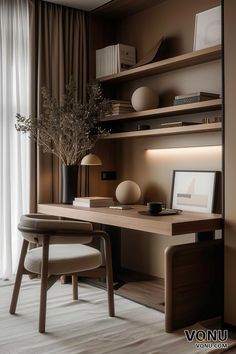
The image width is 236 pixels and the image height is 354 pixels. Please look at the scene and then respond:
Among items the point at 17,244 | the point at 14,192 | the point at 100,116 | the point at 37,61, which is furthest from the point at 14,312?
the point at 37,61

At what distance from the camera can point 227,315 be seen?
2686mm

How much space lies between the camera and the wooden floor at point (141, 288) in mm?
3182

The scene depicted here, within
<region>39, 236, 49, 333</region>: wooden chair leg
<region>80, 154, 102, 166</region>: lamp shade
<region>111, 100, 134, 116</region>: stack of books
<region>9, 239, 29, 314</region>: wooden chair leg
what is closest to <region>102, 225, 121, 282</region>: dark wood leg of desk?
<region>80, 154, 102, 166</region>: lamp shade

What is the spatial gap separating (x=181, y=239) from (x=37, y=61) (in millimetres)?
1997

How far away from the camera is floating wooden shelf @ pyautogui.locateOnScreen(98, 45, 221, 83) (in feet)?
10.1

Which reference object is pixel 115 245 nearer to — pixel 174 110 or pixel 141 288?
pixel 141 288

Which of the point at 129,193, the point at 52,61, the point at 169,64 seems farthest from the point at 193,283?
the point at 52,61

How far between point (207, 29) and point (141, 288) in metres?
2.07

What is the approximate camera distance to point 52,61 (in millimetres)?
3904

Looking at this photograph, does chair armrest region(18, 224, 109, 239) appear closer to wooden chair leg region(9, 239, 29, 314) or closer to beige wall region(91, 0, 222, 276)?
wooden chair leg region(9, 239, 29, 314)

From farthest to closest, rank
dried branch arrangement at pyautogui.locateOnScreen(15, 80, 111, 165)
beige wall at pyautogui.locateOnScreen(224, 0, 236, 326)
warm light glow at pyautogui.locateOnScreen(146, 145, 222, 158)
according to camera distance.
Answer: dried branch arrangement at pyautogui.locateOnScreen(15, 80, 111, 165) → warm light glow at pyautogui.locateOnScreen(146, 145, 222, 158) → beige wall at pyautogui.locateOnScreen(224, 0, 236, 326)

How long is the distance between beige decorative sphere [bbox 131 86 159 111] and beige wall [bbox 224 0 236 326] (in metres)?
1.00

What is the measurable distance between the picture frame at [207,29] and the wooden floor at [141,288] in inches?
74.3

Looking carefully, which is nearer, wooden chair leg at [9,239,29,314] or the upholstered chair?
the upholstered chair
